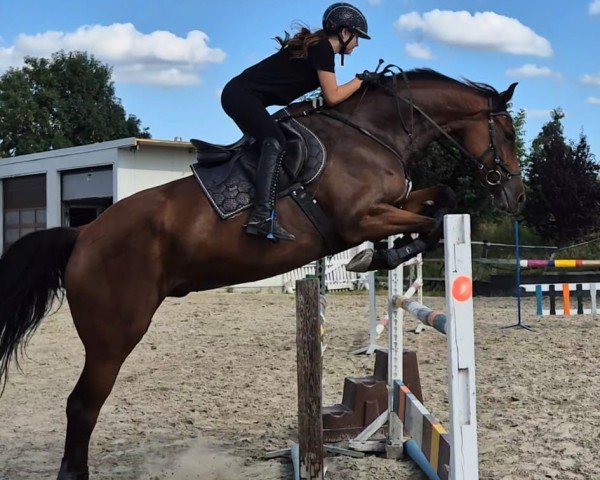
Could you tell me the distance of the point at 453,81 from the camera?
3934 mm

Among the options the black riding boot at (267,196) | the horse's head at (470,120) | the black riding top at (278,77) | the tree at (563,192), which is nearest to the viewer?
the black riding boot at (267,196)

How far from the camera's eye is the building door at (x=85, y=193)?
18.7 meters

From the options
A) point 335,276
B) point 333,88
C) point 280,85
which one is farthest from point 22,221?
point 333,88

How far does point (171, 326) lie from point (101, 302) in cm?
660

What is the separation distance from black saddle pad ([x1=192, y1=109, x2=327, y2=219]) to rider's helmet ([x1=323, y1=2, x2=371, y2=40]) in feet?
1.83

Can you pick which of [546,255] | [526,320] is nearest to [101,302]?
[526,320]

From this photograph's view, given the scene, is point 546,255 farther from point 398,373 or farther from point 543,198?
point 398,373

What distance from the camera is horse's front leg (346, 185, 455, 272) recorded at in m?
3.45

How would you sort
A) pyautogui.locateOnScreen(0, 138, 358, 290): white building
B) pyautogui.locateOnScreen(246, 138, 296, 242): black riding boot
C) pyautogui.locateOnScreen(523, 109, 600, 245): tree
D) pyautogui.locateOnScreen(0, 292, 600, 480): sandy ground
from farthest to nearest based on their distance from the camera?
pyautogui.locateOnScreen(523, 109, 600, 245): tree, pyautogui.locateOnScreen(0, 138, 358, 290): white building, pyautogui.locateOnScreen(0, 292, 600, 480): sandy ground, pyautogui.locateOnScreen(246, 138, 296, 242): black riding boot

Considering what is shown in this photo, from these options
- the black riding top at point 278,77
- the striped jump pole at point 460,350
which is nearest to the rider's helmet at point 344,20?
the black riding top at point 278,77

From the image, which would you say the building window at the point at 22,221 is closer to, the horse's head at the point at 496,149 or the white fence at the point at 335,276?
the white fence at the point at 335,276

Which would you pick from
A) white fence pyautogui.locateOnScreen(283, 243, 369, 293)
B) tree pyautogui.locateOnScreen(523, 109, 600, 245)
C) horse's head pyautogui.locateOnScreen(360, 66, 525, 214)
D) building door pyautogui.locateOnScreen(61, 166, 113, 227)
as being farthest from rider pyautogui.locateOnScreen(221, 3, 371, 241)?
tree pyautogui.locateOnScreen(523, 109, 600, 245)

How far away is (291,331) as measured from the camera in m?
9.37

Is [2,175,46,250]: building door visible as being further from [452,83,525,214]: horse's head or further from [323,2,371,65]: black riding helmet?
[452,83,525,214]: horse's head
